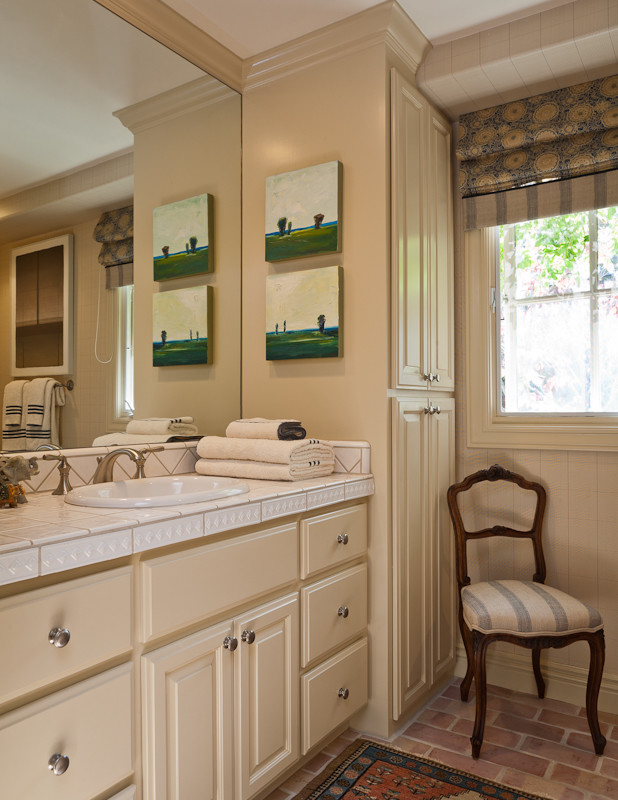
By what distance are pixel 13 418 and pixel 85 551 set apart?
2.30 ft

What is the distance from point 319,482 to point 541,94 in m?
1.76

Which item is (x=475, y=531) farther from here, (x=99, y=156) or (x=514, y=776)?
(x=99, y=156)

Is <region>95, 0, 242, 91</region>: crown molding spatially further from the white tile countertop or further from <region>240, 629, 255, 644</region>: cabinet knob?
<region>240, 629, 255, 644</region>: cabinet knob

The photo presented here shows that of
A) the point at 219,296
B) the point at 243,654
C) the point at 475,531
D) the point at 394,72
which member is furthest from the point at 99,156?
the point at 475,531

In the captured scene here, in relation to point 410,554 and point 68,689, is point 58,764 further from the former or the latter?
point 410,554

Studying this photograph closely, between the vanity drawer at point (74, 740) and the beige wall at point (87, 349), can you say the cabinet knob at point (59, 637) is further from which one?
the beige wall at point (87, 349)

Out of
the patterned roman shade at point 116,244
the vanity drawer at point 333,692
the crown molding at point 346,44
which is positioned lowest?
the vanity drawer at point 333,692

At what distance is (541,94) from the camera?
2395 millimetres

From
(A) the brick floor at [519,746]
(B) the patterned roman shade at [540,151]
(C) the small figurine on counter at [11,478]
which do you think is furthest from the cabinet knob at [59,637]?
(B) the patterned roman shade at [540,151]

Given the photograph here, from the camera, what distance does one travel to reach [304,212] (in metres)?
2.26

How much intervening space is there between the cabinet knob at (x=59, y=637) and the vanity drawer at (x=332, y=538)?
0.79 m

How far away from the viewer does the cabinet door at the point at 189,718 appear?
50.9 inches

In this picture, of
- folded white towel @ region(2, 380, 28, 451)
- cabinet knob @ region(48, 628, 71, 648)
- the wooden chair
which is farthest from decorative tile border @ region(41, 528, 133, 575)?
the wooden chair

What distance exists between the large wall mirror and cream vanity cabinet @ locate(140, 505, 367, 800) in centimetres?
68
